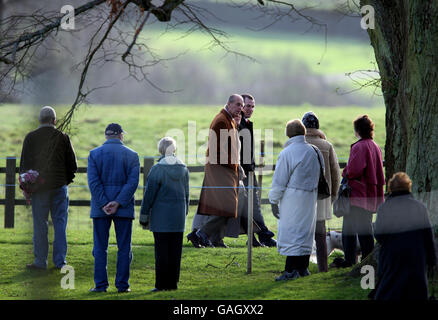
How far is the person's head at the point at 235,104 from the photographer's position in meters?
8.62

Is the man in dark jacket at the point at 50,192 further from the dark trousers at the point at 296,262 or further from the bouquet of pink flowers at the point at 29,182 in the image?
the dark trousers at the point at 296,262

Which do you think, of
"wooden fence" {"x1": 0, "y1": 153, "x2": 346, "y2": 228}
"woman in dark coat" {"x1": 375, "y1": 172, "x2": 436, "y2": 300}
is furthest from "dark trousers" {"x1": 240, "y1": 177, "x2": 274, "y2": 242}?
"woman in dark coat" {"x1": 375, "y1": 172, "x2": 436, "y2": 300}

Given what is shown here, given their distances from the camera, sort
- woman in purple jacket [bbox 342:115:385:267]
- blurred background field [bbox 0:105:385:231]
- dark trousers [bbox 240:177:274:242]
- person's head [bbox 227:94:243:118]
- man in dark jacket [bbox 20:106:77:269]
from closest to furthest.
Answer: woman in purple jacket [bbox 342:115:385:267] < man in dark jacket [bbox 20:106:77:269] < person's head [bbox 227:94:243:118] < dark trousers [bbox 240:177:274:242] < blurred background field [bbox 0:105:385:231]

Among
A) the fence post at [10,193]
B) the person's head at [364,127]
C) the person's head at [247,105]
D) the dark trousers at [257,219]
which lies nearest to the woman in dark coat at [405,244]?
the person's head at [364,127]

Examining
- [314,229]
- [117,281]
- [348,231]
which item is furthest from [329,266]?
[117,281]

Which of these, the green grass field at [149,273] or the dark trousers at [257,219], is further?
the dark trousers at [257,219]

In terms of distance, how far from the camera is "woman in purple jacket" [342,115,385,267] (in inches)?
306

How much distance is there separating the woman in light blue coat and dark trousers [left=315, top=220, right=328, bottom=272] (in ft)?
5.29

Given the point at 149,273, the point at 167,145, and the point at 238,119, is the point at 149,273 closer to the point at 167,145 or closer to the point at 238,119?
the point at 167,145

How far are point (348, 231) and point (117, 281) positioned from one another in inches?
105

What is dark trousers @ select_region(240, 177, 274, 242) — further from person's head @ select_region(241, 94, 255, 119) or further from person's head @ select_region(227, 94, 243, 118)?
person's head @ select_region(227, 94, 243, 118)

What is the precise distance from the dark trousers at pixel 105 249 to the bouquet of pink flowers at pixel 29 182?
4.73 feet

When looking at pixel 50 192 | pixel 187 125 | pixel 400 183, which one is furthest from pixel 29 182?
pixel 187 125
